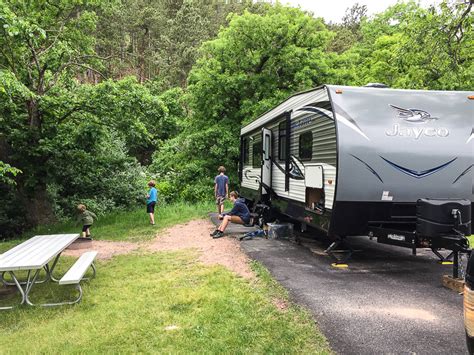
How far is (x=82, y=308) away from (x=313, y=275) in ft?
10.5

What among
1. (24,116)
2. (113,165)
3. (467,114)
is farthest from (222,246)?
(113,165)

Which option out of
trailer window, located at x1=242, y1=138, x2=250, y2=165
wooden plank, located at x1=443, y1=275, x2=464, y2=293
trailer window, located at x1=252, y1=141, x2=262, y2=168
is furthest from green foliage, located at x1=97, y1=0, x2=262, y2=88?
wooden plank, located at x1=443, y1=275, x2=464, y2=293

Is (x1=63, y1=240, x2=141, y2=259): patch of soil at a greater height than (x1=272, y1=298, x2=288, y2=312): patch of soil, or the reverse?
(x1=272, y1=298, x2=288, y2=312): patch of soil

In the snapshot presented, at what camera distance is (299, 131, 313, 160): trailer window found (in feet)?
23.0

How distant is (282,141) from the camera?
346 inches

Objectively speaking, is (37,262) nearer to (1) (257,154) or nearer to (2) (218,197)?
(1) (257,154)

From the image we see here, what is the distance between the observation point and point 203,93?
1752 centimetres

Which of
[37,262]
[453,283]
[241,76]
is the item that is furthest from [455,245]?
[241,76]

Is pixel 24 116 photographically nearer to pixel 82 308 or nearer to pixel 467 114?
pixel 82 308

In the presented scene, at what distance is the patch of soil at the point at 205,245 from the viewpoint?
22.3ft

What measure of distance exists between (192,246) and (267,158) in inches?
109

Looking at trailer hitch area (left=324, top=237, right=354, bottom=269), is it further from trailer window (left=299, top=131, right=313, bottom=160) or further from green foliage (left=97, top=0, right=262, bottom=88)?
green foliage (left=97, top=0, right=262, bottom=88)

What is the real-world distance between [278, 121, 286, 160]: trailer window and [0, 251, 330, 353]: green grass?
3.30 metres

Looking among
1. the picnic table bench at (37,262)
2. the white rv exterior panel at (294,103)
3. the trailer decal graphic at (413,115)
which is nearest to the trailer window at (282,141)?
the white rv exterior panel at (294,103)
